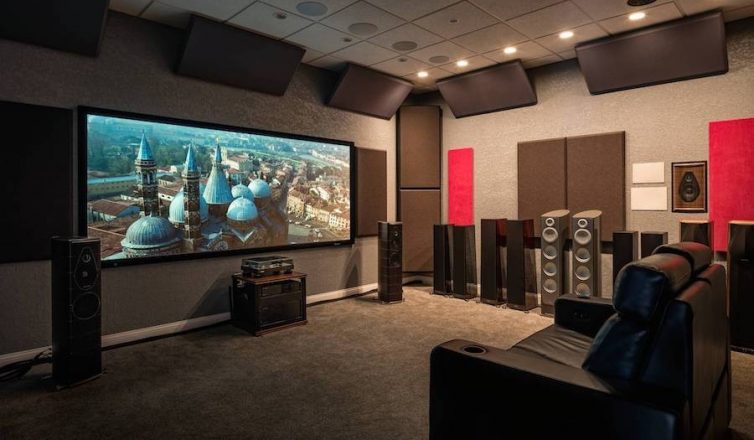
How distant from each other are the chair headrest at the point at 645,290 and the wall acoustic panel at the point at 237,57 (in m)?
3.36

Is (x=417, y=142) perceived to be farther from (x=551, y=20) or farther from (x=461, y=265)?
(x=551, y=20)

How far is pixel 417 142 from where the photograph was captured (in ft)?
17.6

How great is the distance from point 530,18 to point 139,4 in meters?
2.96

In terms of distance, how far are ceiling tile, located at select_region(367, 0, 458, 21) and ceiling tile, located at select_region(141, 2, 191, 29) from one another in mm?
1448

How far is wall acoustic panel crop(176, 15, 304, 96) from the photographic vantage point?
334 cm

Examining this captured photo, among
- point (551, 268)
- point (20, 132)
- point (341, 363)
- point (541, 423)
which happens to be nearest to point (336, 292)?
point (341, 363)

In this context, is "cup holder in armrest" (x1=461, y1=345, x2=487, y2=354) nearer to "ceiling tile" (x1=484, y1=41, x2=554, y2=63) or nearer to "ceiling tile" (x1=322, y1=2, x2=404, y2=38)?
"ceiling tile" (x1=322, y1=2, x2=404, y2=38)

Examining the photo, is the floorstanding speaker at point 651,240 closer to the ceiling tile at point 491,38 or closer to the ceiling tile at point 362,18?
the ceiling tile at point 491,38

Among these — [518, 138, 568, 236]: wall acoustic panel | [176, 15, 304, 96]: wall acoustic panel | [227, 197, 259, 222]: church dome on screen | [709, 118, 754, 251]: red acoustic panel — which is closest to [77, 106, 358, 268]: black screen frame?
[227, 197, 259, 222]: church dome on screen

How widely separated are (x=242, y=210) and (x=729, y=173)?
13.5 ft

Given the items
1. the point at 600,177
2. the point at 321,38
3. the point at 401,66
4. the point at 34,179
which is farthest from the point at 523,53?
the point at 34,179

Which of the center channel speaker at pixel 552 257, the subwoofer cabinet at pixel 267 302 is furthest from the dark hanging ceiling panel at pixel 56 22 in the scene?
the center channel speaker at pixel 552 257

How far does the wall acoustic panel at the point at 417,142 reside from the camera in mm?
5359

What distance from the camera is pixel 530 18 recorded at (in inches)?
132
